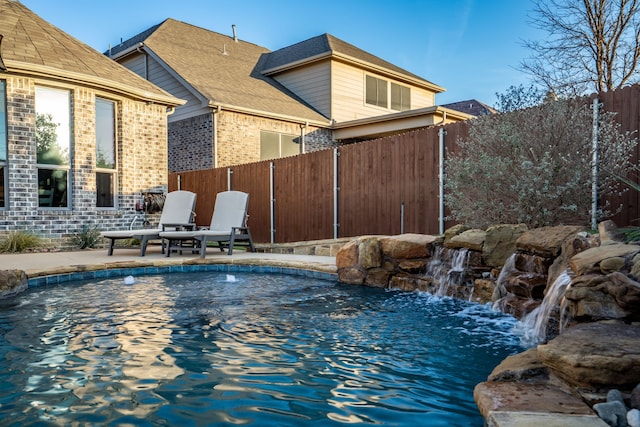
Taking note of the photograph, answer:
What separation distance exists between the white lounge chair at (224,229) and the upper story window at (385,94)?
29.6 ft

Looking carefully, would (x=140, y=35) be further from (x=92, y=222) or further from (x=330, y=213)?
(x=330, y=213)

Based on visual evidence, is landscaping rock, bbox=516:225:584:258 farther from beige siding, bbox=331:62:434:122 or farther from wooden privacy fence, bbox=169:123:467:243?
beige siding, bbox=331:62:434:122

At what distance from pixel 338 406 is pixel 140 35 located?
56.5 feet

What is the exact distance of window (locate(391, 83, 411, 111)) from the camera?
58.5 ft

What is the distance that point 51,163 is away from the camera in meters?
9.66

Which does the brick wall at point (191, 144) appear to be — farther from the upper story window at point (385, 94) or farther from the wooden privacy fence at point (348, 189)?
the upper story window at point (385, 94)

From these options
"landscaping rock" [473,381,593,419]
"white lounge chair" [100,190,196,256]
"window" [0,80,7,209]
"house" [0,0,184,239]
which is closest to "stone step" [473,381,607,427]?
"landscaping rock" [473,381,593,419]

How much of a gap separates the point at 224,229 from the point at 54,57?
485 cm

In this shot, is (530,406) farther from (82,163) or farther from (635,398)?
(82,163)

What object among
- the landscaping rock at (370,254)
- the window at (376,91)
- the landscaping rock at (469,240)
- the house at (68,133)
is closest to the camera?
the landscaping rock at (469,240)

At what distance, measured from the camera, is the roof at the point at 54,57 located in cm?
912

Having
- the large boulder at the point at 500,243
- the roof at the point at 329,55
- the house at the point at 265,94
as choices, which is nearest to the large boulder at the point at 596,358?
the large boulder at the point at 500,243

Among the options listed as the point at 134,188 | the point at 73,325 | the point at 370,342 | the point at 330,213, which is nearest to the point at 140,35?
the point at 134,188

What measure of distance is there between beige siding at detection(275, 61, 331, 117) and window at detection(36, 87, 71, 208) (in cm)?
815
